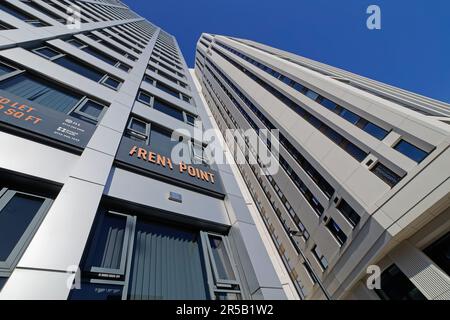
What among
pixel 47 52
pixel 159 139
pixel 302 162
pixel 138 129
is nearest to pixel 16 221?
pixel 138 129

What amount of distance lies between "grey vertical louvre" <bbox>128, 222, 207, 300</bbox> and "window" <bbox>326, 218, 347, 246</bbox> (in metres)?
15.0

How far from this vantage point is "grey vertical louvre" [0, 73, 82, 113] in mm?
5414

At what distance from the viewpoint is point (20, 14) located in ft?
30.0

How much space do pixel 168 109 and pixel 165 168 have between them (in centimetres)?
496

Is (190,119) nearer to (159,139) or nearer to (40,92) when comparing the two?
(159,139)

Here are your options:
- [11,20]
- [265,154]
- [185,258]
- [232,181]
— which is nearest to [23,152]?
[185,258]

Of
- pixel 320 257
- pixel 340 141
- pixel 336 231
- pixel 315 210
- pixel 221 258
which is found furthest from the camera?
pixel 315 210

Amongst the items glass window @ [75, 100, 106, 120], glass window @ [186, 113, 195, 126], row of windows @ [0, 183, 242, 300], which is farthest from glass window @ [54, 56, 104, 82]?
row of windows @ [0, 183, 242, 300]

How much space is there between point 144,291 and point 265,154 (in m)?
29.3

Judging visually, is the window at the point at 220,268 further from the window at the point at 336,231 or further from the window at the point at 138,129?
the window at the point at 336,231

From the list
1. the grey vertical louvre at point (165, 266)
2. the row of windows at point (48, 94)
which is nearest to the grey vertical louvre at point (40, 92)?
the row of windows at point (48, 94)

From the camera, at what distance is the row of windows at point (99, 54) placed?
1007cm
